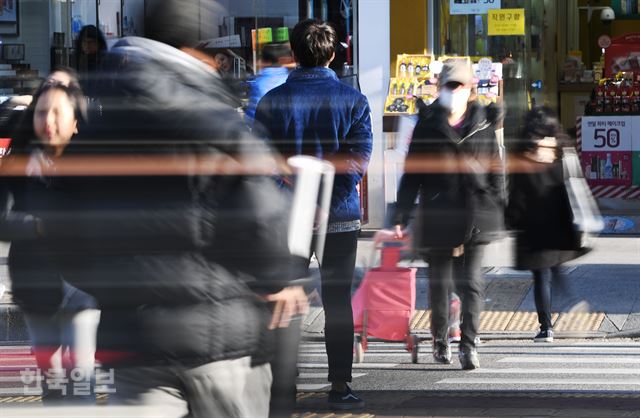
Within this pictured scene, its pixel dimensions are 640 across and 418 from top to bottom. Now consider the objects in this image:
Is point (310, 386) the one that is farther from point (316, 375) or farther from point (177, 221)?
point (177, 221)

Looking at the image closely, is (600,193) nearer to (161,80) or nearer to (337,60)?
(337,60)

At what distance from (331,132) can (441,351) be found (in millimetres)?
1744

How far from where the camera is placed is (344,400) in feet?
18.6

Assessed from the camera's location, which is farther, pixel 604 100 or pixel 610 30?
pixel 610 30

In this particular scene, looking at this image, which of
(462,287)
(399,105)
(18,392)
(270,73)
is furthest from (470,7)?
(18,392)

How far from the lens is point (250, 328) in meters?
3.05

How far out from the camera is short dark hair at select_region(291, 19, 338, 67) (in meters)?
5.49

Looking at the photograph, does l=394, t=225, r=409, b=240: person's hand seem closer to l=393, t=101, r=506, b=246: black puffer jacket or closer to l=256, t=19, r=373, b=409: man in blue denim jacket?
l=393, t=101, r=506, b=246: black puffer jacket

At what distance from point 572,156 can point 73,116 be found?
3.39 metres

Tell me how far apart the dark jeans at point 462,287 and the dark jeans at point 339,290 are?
108 centimetres

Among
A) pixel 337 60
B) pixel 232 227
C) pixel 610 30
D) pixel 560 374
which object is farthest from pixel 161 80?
pixel 610 30

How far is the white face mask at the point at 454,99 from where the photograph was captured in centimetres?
653

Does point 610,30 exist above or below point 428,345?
above

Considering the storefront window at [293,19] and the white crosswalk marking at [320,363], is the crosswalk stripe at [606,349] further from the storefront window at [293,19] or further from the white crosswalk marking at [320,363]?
the storefront window at [293,19]
